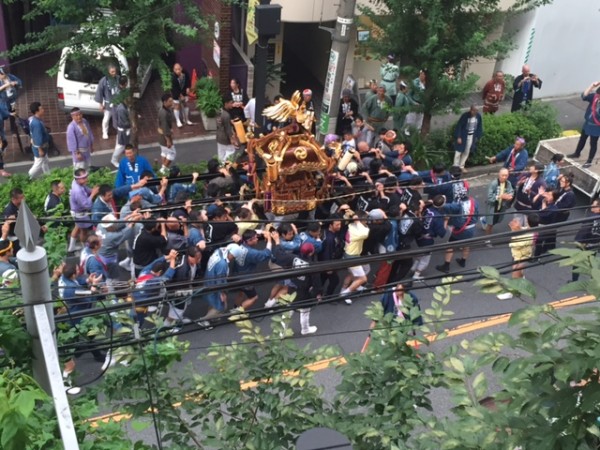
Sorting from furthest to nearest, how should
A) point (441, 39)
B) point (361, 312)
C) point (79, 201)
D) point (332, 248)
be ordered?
point (441, 39), point (361, 312), point (79, 201), point (332, 248)

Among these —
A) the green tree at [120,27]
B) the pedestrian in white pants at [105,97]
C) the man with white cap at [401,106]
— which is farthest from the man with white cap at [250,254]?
the pedestrian in white pants at [105,97]

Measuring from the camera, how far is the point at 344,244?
11.3 meters

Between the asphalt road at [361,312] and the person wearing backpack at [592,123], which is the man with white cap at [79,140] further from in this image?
the person wearing backpack at [592,123]

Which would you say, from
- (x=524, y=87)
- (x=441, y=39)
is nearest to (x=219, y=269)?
(x=441, y=39)

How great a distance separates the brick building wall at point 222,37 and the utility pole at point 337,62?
2.93 meters

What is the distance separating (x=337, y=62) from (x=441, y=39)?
1.97 m

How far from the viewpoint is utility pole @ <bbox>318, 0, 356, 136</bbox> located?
1313cm

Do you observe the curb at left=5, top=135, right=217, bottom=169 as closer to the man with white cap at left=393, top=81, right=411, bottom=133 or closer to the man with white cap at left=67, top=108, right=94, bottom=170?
the man with white cap at left=67, top=108, right=94, bottom=170

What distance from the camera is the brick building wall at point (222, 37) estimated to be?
51.8ft

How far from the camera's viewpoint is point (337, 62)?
1366 centimetres

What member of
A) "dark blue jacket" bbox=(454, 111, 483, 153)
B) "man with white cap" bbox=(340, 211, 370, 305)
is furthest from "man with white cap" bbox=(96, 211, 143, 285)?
"dark blue jacket" bbox=(454, 111, 483, 153)

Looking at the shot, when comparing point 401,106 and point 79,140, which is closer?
point 79,140

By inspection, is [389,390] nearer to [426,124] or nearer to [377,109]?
[426,124]

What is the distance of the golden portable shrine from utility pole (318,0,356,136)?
2101 millimetres
